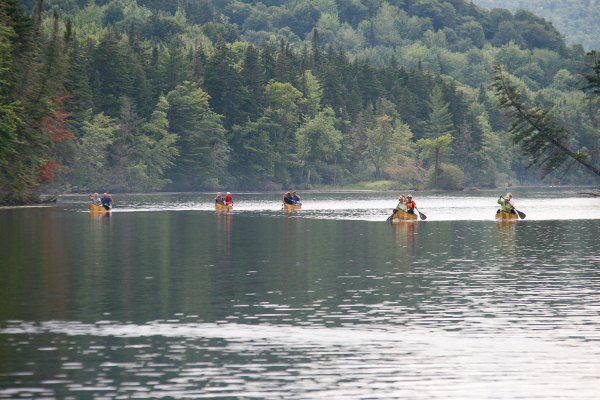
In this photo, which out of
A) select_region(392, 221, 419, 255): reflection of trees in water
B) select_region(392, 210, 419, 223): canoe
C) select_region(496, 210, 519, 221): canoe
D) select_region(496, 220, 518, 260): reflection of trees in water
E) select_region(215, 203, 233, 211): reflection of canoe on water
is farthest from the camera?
select_region(215, 203, 233, 211): reflection of canoe on water

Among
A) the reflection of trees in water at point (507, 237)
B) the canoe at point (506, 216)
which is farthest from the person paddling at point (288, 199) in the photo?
the reflection of trees in water at point (507, 237)

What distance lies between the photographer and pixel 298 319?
34156mm

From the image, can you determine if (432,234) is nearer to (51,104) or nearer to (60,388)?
(51,104)

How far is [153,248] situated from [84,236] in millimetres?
11253

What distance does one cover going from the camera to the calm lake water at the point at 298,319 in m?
25.1

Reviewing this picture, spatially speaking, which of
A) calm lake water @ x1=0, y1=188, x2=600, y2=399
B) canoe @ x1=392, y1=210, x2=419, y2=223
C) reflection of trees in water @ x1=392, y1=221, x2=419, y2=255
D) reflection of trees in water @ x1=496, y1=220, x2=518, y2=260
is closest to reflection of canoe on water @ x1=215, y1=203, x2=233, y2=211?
canoe @ x1=392, y1=210, x2=419, y2=223

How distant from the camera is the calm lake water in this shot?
2509cm

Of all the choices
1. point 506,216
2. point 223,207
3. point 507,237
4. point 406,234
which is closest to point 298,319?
point 507,237

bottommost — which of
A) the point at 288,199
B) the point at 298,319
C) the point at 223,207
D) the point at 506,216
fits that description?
the point at 298,319

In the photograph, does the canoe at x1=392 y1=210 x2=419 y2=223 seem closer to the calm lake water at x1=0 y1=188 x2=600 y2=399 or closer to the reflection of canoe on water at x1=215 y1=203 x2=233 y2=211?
the calm lake water at x1=0 y1=188 x2=600 y2=399

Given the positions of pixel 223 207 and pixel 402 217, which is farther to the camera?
pixel 223 207

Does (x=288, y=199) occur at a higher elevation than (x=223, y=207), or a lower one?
higher

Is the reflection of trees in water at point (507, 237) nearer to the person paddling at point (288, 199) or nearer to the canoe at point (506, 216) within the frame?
the canoe at point (506, 216)

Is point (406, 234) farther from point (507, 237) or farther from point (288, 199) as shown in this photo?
point (288, 199)
